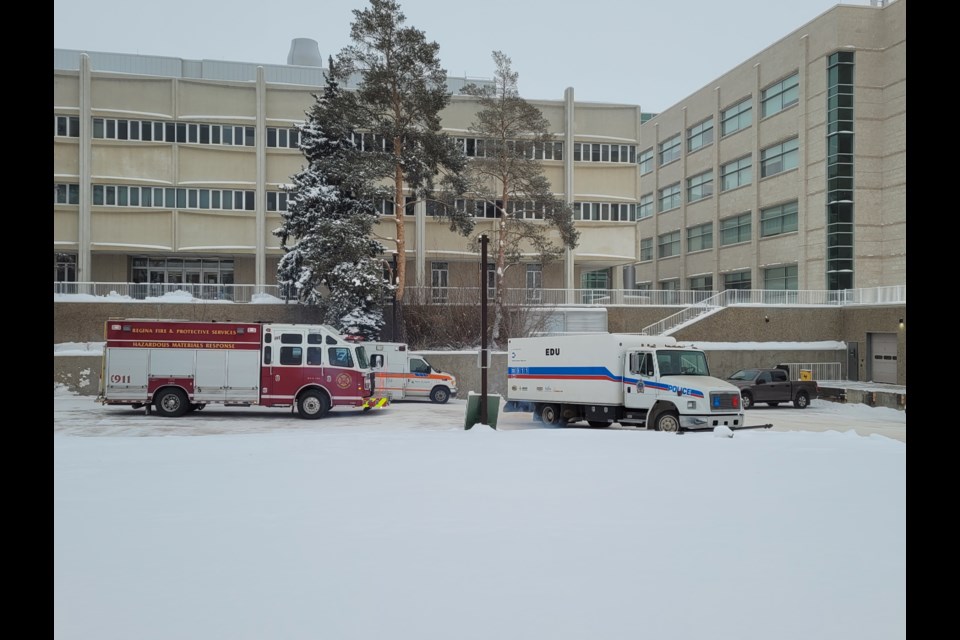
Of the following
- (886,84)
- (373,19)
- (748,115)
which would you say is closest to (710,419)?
(373,19)

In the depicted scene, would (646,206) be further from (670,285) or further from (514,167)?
(514,167)

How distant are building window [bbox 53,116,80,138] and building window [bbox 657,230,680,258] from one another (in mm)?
46869

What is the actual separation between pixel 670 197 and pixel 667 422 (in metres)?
53.9

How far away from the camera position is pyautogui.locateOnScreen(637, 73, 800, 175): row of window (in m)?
54.6

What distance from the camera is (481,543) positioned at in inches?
326

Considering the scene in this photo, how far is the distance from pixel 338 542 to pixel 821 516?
18.8 ft

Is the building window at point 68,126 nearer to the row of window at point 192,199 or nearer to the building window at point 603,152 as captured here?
the row of window at point 192,199

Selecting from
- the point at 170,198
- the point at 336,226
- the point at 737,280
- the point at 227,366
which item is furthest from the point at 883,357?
the point at 170,198

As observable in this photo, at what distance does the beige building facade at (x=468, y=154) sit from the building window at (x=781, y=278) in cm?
15

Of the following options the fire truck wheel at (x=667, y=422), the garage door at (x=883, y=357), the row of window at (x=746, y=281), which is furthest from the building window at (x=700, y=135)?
the fire truck wheel at (x=667, y=422)

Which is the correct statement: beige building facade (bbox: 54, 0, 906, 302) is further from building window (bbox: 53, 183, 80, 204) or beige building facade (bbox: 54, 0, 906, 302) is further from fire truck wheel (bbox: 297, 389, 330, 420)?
fire truck wheel (bbox: 297, 389, 330, 420)

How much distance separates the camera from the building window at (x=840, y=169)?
4975 centimetres

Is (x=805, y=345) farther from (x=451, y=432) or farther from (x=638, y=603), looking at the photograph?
(x=638, y=603)

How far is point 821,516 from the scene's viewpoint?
9.55m
